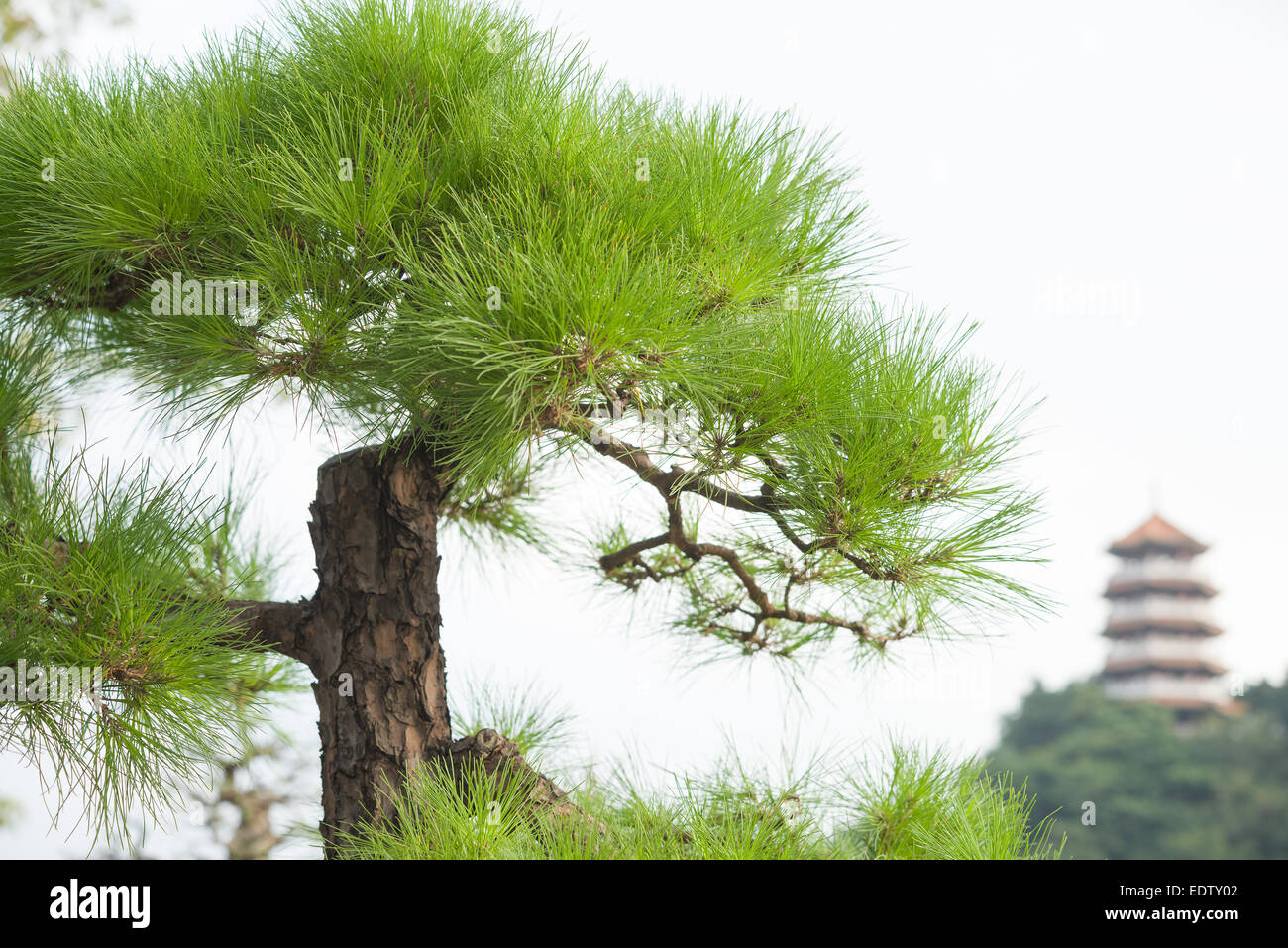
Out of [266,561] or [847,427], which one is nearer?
[847,427]

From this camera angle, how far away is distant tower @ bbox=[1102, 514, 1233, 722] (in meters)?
13.4

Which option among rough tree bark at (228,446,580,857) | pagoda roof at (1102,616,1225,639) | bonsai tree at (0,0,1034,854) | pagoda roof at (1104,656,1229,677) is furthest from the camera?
pagoda roof at (1102,616,1225,639)

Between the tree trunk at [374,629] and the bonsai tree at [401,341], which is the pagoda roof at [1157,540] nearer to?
the bonsai tree at [401,341]

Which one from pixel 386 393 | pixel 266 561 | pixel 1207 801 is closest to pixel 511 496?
pixel 266 561

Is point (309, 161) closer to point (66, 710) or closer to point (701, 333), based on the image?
point (701, 333)

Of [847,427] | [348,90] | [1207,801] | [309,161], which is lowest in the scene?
[1207,801]

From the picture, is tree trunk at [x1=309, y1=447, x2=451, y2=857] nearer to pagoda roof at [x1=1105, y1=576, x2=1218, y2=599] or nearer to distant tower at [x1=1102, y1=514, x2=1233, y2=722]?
distant tower at [x1=1102, y1=514, x2=1233, y2=722]

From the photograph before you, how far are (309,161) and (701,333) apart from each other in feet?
1.33

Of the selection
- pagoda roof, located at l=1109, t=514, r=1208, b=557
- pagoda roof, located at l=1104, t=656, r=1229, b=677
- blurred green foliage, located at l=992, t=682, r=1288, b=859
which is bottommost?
blurred green foliage, located at l=992, t=682, r=1288, b=859

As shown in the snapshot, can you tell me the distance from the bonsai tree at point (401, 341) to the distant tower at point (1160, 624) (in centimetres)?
1375

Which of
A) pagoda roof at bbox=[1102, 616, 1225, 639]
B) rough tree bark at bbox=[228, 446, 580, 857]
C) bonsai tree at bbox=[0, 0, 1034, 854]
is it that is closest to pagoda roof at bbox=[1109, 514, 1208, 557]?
pagoda roof at bbox=[1102, 616, 1225, 639]

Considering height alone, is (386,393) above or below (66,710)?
above

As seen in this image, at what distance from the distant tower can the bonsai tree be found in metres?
13.8
